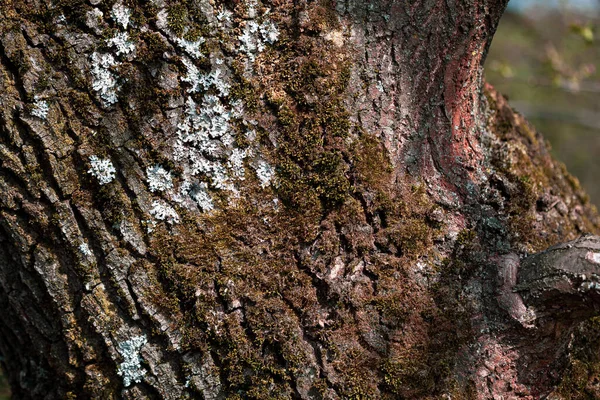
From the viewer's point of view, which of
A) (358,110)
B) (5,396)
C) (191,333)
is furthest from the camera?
(5,396)

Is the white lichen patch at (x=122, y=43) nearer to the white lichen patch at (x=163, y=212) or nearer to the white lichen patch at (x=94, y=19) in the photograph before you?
the white lichen patch at (x=94, y=19)

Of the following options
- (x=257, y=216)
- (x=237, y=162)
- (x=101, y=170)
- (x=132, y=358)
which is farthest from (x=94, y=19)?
(x=132, y=358)

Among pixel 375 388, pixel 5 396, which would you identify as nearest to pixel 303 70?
pixel 375 388

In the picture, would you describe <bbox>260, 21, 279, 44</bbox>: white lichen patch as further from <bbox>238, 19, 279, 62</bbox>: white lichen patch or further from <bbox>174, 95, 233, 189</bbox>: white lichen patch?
<bbox>174, 95, 233, 189</bbox>: white lichen patch

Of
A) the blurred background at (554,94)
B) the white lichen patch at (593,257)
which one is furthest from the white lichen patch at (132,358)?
the blurred background at (554,94)

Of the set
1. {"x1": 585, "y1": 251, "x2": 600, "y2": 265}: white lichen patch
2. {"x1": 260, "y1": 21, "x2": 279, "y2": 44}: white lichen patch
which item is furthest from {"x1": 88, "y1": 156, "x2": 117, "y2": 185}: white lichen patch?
{"x1": 585, "y1": 251, "x2": 600, "y2": 265}: white lichen patch

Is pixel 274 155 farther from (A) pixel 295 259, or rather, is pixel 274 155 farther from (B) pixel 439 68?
(B) pixel 439 68
